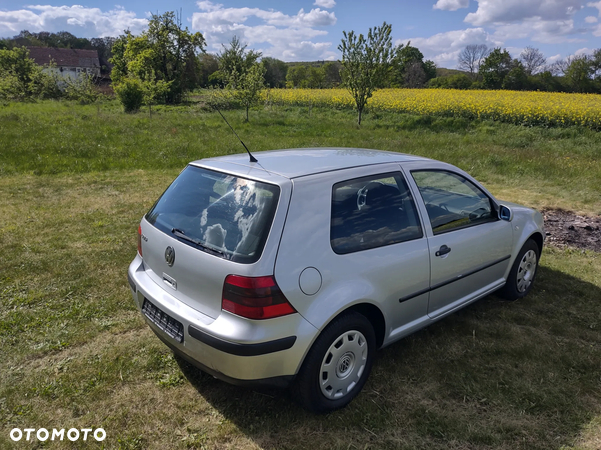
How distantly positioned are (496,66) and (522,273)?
55.7m

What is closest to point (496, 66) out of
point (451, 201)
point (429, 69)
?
point (429, 69)

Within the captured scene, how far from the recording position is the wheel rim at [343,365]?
264 centimetres

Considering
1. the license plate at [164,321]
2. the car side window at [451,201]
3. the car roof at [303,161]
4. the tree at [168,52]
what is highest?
the tree at [168,52]

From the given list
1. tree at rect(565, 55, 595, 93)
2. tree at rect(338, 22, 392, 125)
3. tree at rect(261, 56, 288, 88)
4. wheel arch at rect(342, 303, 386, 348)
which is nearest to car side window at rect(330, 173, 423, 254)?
wheel arch at rect(342, 303, 386, 348)

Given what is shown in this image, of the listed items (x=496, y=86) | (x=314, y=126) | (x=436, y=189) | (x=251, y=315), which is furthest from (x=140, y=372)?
(x=496, y=86)

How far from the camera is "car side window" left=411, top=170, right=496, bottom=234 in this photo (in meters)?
3.35

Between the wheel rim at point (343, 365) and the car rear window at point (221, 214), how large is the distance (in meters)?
0.86

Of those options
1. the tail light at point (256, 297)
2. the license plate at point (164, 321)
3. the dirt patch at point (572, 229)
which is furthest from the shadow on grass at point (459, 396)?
the dirt patch at point (572, 229)

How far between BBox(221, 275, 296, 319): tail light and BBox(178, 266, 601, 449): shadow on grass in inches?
33.7

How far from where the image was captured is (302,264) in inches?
95.0

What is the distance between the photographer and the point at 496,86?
156 feet

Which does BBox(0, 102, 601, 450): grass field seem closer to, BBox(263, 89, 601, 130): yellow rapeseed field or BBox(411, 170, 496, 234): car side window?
BBox(411, 170, 496, 234): car side window

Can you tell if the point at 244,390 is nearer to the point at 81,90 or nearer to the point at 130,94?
the point at 130,94

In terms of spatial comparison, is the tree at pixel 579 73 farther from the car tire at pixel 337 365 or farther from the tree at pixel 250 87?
the car tire at pixel 337 365
